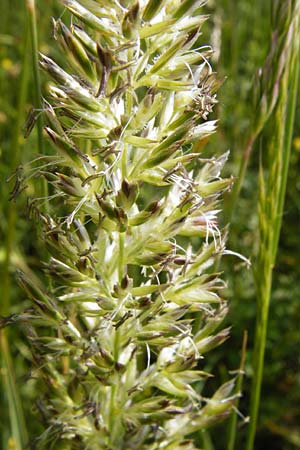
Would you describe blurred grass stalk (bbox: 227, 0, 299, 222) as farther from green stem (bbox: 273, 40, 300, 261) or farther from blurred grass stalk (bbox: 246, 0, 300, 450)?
green stem (bbox: 273, 40, 300, 261)

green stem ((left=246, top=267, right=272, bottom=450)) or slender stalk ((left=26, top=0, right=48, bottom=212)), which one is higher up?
slender stalk ((left=26, top=0, right=48, bottom=212))

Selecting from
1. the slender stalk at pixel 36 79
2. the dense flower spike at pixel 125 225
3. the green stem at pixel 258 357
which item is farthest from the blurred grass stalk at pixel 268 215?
the slender stalk at pixel 36 79

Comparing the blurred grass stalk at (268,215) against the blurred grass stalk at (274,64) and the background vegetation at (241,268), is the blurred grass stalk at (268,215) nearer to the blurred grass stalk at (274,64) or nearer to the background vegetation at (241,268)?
the blurred grass stalk at (274,64)

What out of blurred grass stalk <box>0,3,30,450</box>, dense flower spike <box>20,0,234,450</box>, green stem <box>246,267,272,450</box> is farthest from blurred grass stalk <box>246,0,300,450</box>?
blurred grass stalk <box>0,3,30,450</box>

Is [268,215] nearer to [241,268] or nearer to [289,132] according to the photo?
[289,132]

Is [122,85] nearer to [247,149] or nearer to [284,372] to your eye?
[247,149]

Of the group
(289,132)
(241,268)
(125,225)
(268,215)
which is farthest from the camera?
(241,268)

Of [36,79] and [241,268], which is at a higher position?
[36,79]

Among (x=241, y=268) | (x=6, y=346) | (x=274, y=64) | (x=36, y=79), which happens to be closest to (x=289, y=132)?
(x=274, y=64)

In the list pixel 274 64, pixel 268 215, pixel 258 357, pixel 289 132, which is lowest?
pixel 258 357
